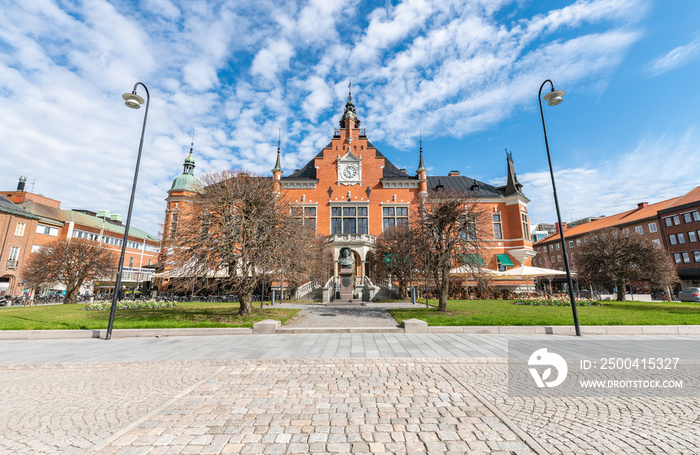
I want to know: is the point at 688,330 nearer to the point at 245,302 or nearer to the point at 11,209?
the point at 245,302

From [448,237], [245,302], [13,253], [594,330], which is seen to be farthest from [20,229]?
[594,330]

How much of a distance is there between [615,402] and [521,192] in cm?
4138

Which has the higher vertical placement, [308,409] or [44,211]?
[44,211]

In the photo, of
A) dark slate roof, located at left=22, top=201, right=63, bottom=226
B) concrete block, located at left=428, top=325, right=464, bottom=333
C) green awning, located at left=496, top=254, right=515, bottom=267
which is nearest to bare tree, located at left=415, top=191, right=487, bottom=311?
concrete block, located at left=428, top=325, right=464, bottom=333

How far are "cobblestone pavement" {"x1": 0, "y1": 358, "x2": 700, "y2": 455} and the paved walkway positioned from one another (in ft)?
0.08

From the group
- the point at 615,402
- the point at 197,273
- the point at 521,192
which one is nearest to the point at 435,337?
the point at 615,402

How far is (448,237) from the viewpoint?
626 inches

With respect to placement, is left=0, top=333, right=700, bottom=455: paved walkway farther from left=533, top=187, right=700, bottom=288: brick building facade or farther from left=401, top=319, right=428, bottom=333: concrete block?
left=533, top=187, right=700, bottom=288: brick building facade

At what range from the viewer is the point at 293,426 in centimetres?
388

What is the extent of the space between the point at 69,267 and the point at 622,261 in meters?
47.7

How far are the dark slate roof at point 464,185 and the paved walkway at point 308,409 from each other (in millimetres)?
36946

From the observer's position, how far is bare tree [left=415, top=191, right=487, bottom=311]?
15672mm

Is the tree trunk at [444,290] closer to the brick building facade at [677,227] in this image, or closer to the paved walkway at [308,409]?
the paved walkway at [308,409]

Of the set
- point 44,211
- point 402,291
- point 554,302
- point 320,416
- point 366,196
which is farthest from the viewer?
point 44,211
